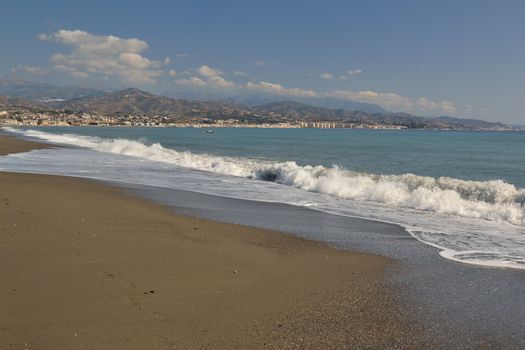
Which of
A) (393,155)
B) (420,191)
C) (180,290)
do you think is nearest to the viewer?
(180,290)

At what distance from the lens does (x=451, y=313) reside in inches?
261

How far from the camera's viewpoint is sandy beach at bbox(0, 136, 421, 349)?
5527 millimetres

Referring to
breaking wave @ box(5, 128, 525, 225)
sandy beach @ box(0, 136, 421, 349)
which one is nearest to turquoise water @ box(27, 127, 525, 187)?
breaking wave @ box(5, 128, 525, 225)

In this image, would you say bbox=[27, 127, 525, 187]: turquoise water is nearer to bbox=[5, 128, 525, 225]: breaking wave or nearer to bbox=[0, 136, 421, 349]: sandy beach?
bbox=[5, 128, 525, 225]: breaking wave

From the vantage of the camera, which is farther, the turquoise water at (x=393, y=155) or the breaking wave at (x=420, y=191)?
the turquoise water at (x=393, y=155)

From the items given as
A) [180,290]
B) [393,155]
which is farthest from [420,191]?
[393,155]

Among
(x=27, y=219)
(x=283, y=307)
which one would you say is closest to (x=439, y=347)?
(x=283, y=307)

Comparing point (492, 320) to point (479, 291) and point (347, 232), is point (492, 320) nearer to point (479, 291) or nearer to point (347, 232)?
point (479, 291)

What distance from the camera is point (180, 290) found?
7.08 m

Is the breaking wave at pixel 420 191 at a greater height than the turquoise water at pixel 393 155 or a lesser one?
greater

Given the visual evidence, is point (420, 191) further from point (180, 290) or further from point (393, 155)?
point (393, 155)

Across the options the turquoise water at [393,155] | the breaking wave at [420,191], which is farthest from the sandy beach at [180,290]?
the turquoise water at [393,155]

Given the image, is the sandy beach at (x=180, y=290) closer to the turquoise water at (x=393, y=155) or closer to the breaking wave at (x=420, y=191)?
the breaking wave at (x=420, y=191)

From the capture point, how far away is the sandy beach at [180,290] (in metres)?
5.53
